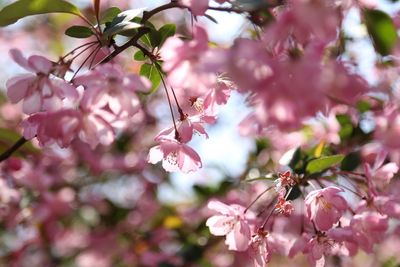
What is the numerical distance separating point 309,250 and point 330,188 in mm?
184

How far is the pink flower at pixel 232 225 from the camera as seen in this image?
1.42m

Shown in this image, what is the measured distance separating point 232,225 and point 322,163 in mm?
275

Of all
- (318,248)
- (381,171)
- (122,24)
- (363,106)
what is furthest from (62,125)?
(363,106)

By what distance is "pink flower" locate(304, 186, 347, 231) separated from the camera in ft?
4.52

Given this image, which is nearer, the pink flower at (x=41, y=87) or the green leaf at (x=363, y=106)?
the pink flower at (x=41, y=87)

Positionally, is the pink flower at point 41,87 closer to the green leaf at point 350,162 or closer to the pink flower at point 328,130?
the green leaf at point 350,162

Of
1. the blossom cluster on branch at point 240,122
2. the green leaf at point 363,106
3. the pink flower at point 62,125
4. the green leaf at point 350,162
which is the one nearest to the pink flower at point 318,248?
the blossom cluster on branch at point 240,122

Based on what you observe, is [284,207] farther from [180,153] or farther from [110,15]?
[110,15]

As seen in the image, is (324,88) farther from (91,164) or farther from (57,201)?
(91,164)

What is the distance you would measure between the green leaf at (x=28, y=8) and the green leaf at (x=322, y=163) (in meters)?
0.68

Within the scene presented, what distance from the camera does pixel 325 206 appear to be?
1.39 metres

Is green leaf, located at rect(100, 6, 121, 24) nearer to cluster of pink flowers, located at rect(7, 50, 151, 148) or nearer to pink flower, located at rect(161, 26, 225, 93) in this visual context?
cluster of pink flowers, located at rect(7, 50, 151, 148)

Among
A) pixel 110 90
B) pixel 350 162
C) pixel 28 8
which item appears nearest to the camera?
pixel 110 90

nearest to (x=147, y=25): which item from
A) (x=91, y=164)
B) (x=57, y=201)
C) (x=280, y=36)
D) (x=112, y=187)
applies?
(x=280, y=36)
